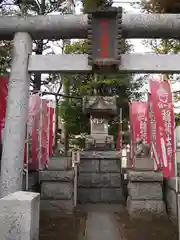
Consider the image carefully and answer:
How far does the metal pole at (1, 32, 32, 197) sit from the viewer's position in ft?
19.1

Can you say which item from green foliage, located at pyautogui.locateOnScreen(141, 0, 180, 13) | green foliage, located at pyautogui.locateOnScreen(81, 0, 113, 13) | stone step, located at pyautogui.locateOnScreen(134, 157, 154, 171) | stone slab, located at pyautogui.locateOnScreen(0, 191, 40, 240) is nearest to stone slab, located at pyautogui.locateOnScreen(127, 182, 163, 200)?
stone step, located at pyautogui.locateOnScreen(134, 157, 154, 171)

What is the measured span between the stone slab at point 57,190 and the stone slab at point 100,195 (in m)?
2.54

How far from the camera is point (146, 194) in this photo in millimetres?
7656

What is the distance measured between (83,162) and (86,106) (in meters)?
2.46

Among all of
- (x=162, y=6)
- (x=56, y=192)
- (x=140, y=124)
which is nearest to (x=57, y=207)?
(x=56, y=192)

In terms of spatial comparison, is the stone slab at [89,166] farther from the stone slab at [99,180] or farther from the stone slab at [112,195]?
the stone slab at [112,195]

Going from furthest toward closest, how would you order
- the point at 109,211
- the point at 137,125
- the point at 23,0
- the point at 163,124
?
1. the point at 137,125
2. the point at 109,211
3. the point at 23,0
4. the point at 163,124

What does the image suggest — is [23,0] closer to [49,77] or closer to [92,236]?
[92,236]

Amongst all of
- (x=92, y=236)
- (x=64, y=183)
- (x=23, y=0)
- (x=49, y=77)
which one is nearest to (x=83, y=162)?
(x=64, y=183)

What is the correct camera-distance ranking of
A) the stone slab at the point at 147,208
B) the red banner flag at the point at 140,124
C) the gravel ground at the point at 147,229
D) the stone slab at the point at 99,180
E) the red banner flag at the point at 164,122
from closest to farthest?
the gravel ground at the point at 147,229, the red banner flag at the point at 164,122, the stone slab at the point at 147,208, the red banner flag at the point at 140,124, the stone slab at the point at 99,180

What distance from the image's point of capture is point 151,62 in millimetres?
6117

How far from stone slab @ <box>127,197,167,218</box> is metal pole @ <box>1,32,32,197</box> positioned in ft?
10.5

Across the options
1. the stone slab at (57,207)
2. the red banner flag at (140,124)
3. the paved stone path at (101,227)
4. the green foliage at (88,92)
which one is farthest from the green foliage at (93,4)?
the green foliage at (88,92)

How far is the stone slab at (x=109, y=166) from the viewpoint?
1088 cm
